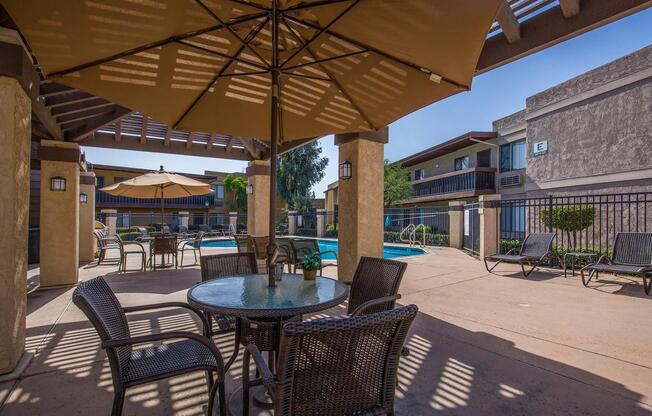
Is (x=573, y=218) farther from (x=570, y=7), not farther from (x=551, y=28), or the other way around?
(x=570, y=7)

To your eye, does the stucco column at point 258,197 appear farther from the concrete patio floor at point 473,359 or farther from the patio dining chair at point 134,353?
the patio dining chair at point 134,353

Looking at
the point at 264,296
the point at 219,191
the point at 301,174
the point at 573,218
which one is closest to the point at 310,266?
the point at 264,296

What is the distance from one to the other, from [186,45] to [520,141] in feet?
64.1

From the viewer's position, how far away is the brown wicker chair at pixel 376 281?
8.41ft

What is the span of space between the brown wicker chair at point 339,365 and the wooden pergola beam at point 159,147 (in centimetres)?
856

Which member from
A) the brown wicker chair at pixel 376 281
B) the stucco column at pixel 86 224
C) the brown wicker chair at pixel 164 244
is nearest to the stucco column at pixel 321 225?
the stucco column at pixel 86 224

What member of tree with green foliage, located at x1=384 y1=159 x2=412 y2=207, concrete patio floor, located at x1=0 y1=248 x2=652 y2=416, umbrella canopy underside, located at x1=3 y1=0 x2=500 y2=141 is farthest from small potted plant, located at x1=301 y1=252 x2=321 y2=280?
tree with green foliage, located at x1=384 y1=159 x2=412 y2=207

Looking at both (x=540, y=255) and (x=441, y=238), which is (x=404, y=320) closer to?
(x=540, y=255)

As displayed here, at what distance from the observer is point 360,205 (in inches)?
219

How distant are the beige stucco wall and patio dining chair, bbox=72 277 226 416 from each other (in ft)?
11.9

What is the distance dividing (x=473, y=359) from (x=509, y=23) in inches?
121

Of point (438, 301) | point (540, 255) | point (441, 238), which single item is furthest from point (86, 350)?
point (441, 238)

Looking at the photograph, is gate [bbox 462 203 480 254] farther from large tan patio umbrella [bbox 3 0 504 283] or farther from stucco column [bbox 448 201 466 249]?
large tan patio umbrella [bbox 3 0 504 283]

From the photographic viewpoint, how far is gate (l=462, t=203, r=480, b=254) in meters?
11.2
